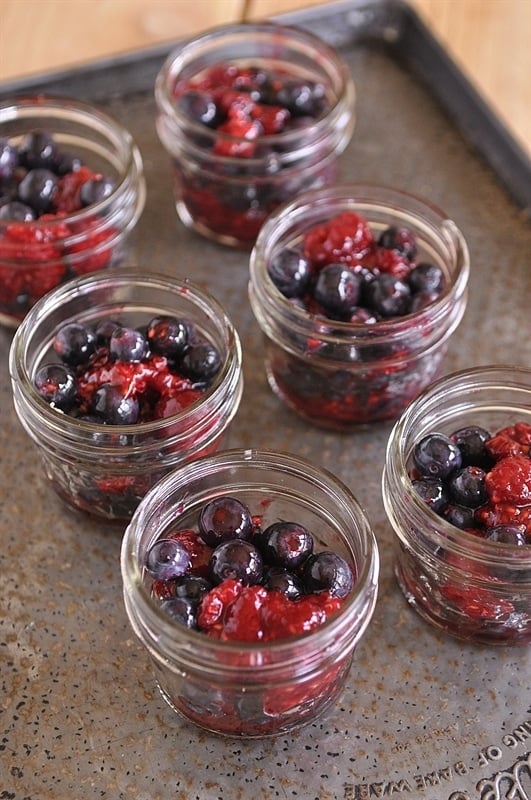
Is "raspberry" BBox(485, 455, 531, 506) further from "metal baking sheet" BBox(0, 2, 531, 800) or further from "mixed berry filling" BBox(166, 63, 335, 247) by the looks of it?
"mixed berry filling" BBox(166, 63, 335, 247)

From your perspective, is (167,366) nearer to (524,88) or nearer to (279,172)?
(279,172)

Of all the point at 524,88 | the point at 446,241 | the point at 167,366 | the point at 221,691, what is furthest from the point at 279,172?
the point at 221,691


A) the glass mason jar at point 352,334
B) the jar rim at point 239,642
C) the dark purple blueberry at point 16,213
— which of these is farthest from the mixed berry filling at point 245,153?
the jar rim at point 239,642

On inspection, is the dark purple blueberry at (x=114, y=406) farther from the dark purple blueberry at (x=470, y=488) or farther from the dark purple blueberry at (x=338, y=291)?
the dark purple blueberry at (x=470, y=488)

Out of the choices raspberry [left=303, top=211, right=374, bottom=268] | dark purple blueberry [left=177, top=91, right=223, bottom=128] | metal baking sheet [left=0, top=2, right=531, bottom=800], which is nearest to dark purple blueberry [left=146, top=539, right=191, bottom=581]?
metal baking sheet [left=0, top=2, right=531, bottom=800]

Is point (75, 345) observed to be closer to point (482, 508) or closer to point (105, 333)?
point (105, 333)

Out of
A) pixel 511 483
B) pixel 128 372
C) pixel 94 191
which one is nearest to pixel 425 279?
pixel 511 483
